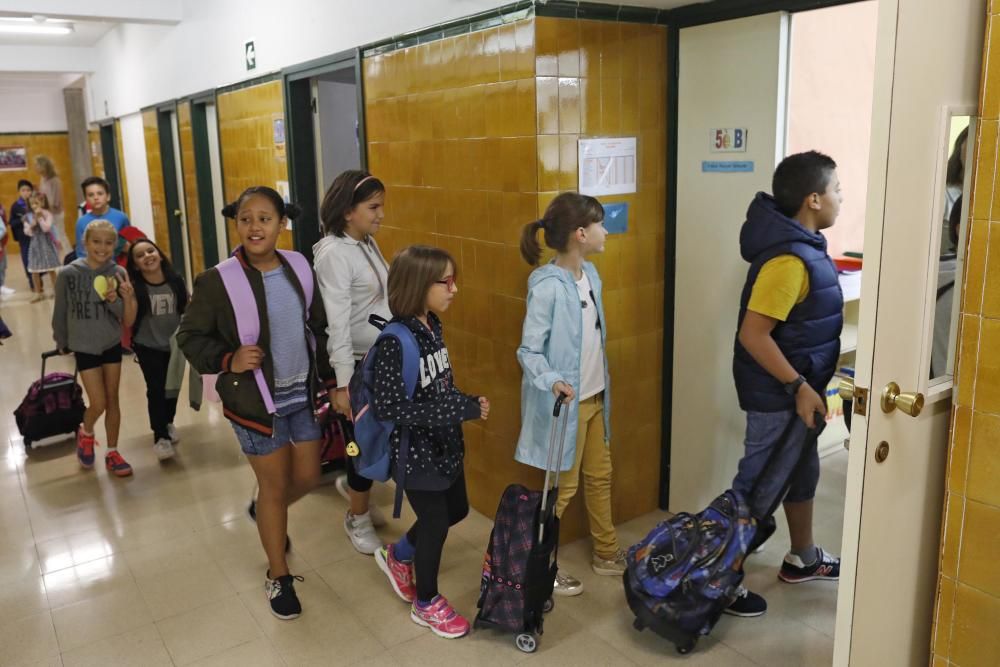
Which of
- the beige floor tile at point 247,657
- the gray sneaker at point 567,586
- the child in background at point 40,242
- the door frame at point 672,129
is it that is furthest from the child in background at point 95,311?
the child in background at point 40,242

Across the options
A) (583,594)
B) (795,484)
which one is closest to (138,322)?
(583,594)

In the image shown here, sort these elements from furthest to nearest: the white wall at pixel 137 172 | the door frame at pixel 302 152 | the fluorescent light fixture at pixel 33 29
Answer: the white wall at pixel 137 172 → the fluorescent light fixture at pixel 33 29 → the door frame at pixel 302 152

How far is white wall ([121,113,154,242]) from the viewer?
9.20m

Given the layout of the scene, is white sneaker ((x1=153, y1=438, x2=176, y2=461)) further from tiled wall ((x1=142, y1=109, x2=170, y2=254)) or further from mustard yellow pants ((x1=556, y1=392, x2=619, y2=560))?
tiled wall ((x1=142, y1=109, x2=170, y2=254))

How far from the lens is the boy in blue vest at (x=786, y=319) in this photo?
2.63 m

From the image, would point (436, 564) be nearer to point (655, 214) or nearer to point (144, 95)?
point (655, 214)

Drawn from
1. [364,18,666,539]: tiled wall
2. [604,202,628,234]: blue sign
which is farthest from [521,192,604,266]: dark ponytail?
[604,202,628,234]: blue sign

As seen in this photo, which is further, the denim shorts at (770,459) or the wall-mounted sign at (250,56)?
the wall-mounted sign at (250,56)

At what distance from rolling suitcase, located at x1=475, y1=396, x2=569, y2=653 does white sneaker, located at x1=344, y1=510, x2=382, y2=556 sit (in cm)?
78

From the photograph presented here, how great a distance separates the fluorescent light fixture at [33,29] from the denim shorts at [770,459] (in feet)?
28.7

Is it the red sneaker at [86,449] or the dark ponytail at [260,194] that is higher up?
the dark ponytail at [260,194]

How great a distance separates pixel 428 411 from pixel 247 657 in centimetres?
105

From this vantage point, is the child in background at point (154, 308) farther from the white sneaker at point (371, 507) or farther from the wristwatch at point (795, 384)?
the wristwatch at point (795, 384)

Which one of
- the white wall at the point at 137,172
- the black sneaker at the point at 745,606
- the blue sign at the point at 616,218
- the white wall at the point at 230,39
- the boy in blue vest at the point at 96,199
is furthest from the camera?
the white wall at the point at 137,172
